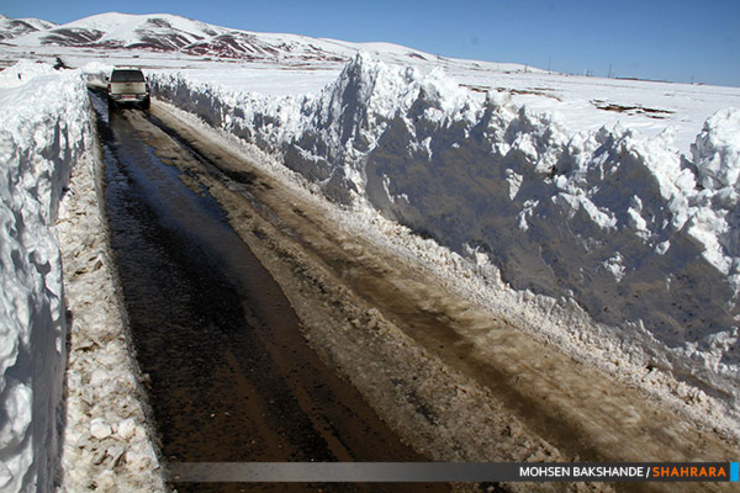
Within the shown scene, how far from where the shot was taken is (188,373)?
435cm

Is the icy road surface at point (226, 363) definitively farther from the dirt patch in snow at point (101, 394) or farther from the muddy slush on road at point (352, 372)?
the dirt patch in snow at point (101, 394)

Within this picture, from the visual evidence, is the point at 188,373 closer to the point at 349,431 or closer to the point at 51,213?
the point at 349,431

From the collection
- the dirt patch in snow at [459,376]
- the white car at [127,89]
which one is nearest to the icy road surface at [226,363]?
the dirt patch in snow at [459,376]

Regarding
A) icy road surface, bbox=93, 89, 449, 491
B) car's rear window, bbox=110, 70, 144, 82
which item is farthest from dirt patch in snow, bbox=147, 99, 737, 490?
car's rear window, bbox=110, 70, 144, 82

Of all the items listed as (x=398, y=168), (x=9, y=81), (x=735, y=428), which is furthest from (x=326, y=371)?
(x=9, y=81)

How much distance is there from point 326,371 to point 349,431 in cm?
78

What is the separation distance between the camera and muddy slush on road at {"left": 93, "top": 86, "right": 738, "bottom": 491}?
12.0 ft

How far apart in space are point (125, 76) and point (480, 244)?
73.1 feet

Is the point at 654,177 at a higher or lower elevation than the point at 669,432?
higher

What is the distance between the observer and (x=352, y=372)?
4441 millimetres

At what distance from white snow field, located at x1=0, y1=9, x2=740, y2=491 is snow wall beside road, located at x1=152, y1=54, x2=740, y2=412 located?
18 millimetres

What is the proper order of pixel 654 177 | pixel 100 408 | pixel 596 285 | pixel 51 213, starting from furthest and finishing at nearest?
pixel 51 213 → pixel 596 285 → pixel 654 177 → pixel 100 408

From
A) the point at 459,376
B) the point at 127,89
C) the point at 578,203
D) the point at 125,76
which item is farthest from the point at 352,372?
the point at 125,76

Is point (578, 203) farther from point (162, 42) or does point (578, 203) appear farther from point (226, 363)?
point (162, 42)
